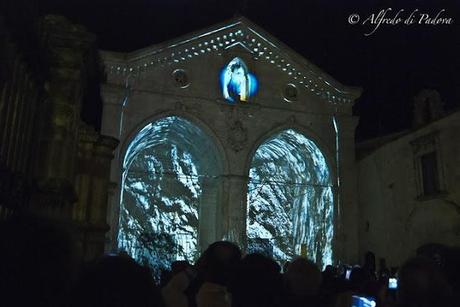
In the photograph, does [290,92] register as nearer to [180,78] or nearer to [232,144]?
[232,144]

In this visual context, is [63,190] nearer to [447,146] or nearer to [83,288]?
[83,288]

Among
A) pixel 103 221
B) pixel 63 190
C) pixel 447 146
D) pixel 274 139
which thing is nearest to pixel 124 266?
pixel 63 190

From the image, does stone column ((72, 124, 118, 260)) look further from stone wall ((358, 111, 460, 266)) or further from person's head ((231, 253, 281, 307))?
stone wall ((358, 111, 460, 266))

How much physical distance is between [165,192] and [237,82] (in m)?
6.92

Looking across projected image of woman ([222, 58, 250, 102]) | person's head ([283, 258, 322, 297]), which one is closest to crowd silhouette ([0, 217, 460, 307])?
person's head ([283, 258, 322, 297])

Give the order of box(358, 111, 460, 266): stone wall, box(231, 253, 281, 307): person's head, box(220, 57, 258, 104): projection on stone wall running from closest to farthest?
box(231, 253, 281, 307): person's head, box(358, 111, 460, 266): stone wall, box(220, 57, 258, 104): projection on stone wall

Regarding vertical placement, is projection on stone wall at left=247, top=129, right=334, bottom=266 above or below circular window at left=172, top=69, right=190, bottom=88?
below

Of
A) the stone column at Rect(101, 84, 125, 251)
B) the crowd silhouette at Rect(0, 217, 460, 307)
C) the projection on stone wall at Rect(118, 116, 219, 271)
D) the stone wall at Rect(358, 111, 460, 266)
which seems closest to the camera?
the crowd silhouette at Rect(0, 217, 460, 307)

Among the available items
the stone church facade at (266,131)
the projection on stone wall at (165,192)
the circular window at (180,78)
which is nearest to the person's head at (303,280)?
the stone church facade at (266,131)

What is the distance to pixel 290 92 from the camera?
23891mm

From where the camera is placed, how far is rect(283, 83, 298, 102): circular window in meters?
23.8

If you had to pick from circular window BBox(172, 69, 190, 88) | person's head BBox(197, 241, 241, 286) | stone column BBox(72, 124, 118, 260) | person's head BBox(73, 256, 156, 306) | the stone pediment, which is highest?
the stone pediment

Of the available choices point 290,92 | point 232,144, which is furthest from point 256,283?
point 290,92

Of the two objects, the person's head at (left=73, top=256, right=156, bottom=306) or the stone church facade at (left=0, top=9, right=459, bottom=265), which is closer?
the person's head at (left=73, top=256, right=156, bottom=306)
